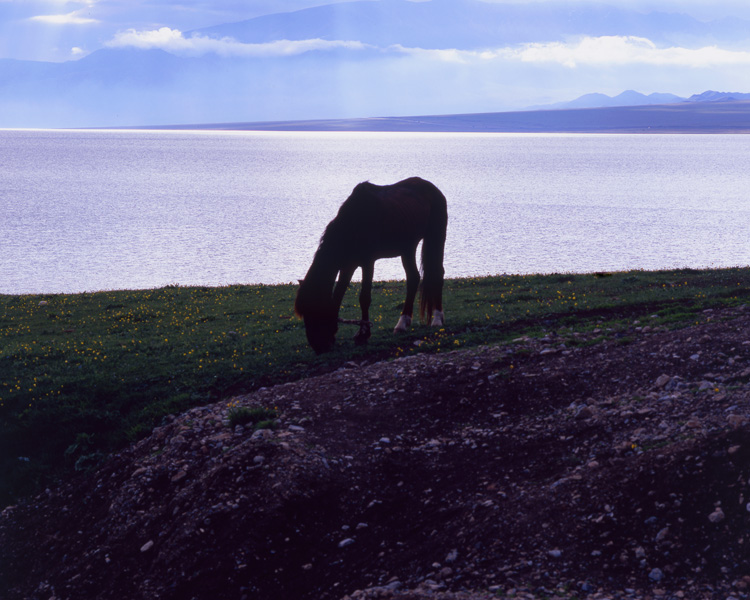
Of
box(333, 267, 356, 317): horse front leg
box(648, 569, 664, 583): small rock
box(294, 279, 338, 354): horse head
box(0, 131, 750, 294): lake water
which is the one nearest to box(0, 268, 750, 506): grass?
box(294, 279, 338, 354): horse head

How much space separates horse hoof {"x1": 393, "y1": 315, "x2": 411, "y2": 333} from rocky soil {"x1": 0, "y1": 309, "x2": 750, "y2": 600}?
11.0 feet

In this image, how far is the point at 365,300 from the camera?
46.9ft

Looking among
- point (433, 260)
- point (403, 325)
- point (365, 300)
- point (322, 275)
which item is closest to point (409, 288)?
point (403, 325)

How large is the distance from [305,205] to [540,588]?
8621 centimetres

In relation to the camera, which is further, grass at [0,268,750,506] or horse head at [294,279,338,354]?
horse head at [294,279,338,354]

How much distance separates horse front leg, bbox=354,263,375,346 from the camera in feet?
45.9

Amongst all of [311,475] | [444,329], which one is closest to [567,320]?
[444,329]

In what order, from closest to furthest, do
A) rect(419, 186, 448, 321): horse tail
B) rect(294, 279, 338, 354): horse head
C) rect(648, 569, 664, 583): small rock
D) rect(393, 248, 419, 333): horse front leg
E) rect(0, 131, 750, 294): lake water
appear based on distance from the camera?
rect(648, 569, 664, 583): small rock
rect(294, 279, 338, 354): horse head
rect(393, 248, 419, 333): horse front leg
rect(419, 186, 448, 321): horse tail
rect(0, 131, 750, 294): lake water

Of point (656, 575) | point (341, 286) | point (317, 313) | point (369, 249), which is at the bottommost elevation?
point (656, 575)

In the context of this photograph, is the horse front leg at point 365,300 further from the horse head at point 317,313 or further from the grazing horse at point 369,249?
the horse head at point 317,313

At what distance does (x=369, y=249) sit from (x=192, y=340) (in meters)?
5.50

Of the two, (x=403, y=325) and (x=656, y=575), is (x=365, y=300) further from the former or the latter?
(x=656, y=575)

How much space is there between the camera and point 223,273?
1743 inches

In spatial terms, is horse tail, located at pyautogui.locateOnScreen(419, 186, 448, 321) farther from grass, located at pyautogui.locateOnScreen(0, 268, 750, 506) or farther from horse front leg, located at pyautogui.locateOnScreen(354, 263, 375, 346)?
horse front leg, located at pyautogui.locateOnScreen(354, 263, 375, 346)
